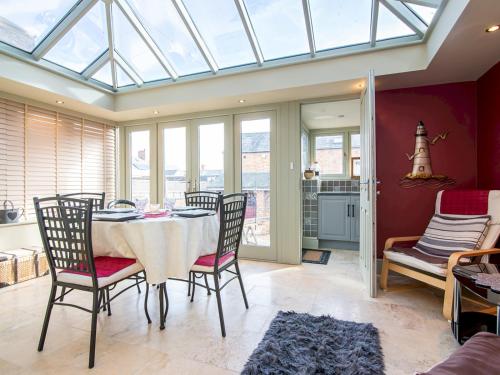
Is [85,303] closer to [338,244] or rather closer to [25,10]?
[25,10]

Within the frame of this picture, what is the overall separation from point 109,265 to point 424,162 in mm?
3322

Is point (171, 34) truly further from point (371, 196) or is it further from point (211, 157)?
point (371, 196)

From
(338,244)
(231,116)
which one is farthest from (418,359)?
(231,116)

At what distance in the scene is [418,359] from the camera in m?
1.63

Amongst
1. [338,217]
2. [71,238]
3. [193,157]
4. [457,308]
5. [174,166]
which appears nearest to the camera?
[71,238]

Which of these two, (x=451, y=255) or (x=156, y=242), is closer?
(x=156, y=242)

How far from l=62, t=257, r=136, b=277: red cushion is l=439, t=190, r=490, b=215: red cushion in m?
3.05

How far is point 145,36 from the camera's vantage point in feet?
10.5

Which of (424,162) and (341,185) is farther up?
(424,162)

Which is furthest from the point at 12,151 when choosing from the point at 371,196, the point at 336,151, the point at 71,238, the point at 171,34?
the point at 336,151

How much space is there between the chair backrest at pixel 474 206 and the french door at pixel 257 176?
1955 mm

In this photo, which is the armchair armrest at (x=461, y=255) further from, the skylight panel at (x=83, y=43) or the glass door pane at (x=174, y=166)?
the skylight panel at (x=83, y=43)

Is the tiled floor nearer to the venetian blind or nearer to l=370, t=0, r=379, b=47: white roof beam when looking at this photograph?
the venetian blind

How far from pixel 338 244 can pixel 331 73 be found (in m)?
Result: 2.84
